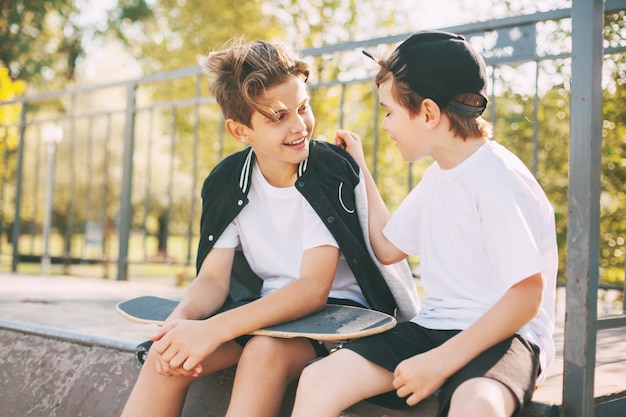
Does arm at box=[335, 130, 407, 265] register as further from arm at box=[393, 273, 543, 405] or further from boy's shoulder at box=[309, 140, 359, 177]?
arm at box=[393, 273, 543, 405]

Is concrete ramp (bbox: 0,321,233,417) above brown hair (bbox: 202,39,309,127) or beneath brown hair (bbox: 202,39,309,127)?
beneath

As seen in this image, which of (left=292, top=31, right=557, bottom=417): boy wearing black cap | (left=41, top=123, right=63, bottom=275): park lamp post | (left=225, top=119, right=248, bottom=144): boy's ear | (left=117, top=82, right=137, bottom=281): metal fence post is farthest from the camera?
(left=41, top=123, right=63, bottom=275): park lamp post

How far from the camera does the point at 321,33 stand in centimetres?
1268

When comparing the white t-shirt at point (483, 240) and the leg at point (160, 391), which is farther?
the leg at point (160, 391)

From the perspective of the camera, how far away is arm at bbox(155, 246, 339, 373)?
5.46 ft

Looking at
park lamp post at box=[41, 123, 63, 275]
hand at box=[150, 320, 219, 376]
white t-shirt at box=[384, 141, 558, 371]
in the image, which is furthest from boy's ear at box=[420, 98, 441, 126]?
park lamp post at box=[41, 123, 63, 275]

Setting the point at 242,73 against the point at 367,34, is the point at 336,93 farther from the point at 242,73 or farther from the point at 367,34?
the point at 242,73

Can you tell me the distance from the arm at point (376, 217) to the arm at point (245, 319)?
19 cm

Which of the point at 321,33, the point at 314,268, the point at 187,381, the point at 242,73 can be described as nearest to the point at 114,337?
the point at 187,381

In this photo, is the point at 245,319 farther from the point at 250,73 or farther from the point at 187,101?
the point at 187,101

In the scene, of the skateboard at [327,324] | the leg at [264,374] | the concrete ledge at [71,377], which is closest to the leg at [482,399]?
the skateboard at [327,324]

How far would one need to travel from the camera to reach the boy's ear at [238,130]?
6.84 feet

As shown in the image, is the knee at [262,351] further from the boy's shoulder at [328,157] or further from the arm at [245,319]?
the boy's shoulder at [328,157]

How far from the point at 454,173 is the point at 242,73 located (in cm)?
74
